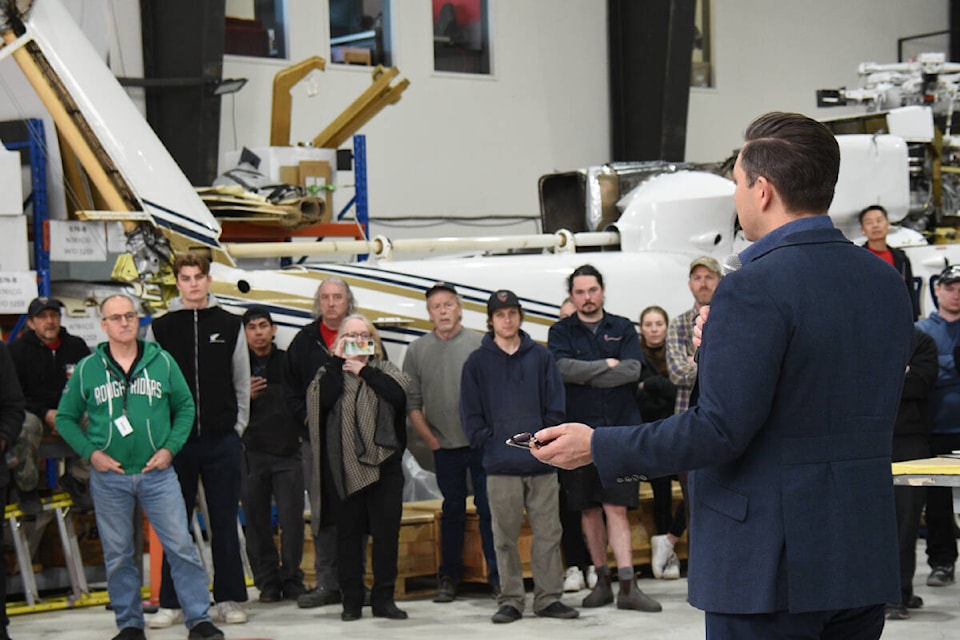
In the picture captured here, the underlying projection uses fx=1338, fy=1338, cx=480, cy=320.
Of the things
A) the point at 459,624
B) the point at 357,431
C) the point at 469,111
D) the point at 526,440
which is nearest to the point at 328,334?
the point at 357,431

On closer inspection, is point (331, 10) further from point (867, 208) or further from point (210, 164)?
point (867, 208)

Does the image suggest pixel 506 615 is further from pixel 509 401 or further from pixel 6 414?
pixel 6 414

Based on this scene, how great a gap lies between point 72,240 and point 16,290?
47 centimetres

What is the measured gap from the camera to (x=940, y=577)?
24.3 ft

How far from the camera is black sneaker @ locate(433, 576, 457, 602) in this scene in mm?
7270

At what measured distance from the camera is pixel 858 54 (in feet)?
61.7

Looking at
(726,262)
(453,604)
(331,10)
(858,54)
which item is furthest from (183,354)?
(858,54)

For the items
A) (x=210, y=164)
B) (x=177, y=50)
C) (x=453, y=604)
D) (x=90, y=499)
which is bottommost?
(x=453, y=604)

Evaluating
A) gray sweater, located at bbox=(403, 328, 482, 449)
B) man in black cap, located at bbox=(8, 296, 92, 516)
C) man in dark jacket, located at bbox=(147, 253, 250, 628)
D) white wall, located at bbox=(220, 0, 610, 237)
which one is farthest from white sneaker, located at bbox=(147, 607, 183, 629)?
white wall, located at bbox=(220, 0, 610, 237)

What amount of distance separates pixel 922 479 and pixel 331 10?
1066cm

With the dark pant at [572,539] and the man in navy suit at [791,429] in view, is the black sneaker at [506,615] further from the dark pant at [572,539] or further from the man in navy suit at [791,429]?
the man in navy suit at [791,429]

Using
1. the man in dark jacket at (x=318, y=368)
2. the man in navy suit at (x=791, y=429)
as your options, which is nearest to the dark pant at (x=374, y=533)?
the man in dark jacket at (x=318, y=368)

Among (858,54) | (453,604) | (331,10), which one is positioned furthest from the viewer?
(858,54)

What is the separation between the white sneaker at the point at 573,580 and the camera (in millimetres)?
7520
